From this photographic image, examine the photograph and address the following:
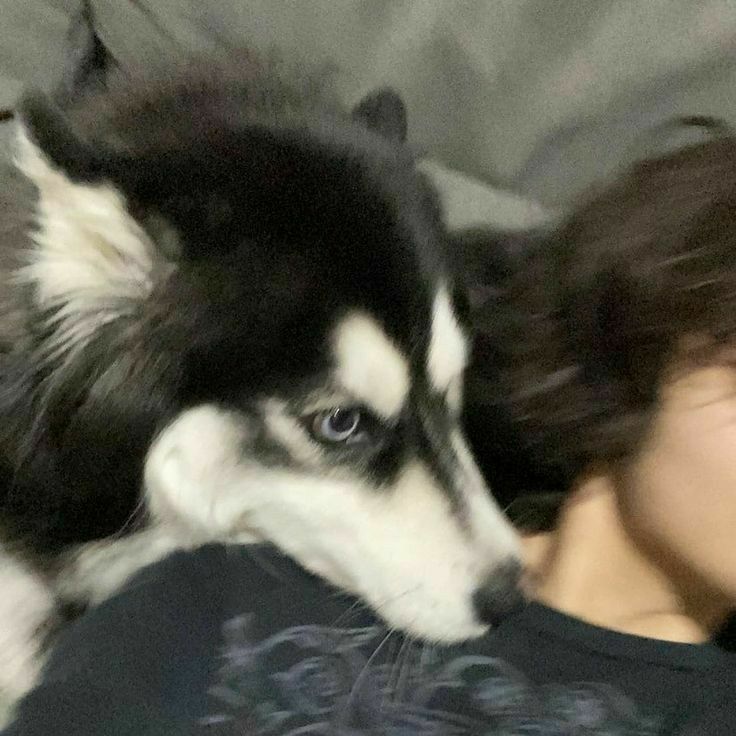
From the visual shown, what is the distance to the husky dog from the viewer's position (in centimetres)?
92

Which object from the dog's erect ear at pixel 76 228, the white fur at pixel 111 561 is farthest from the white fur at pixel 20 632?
the dog's erect ear at pixel 76 228

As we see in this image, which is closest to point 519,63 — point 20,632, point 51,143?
point 51,143

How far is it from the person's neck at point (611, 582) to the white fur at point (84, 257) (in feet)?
1.66

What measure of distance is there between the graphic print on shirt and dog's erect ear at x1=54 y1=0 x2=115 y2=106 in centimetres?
93

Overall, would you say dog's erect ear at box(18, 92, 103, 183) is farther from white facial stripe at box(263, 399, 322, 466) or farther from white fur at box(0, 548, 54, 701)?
white fur at box(0, 548, 54, 701)

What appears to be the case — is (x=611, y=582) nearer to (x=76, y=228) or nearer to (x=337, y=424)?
(x=337, y=424)

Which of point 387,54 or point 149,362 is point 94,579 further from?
point 387,54

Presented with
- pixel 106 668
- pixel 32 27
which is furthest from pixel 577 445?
pixel 32 27

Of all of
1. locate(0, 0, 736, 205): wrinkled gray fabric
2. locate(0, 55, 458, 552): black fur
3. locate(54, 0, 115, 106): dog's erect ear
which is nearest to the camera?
locate(0, 55, 458, 552): black fur

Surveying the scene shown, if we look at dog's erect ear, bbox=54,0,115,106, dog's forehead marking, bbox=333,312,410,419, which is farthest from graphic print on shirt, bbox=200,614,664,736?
Result: dog's erect ear, bbox=54,0,115,106

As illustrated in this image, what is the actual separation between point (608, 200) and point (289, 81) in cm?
39

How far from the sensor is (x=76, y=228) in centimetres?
89

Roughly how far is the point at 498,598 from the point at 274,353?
1.04ft

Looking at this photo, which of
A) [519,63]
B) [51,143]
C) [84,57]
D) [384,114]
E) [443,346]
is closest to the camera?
[51,143]
